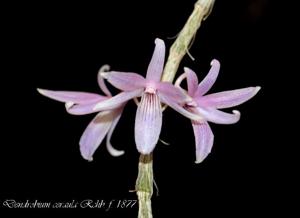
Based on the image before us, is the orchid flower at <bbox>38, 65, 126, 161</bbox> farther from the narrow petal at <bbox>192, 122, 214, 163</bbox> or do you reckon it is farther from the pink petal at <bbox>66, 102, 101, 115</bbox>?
the narrow petal at <bbox>192, 122, 214, 163</bbox>

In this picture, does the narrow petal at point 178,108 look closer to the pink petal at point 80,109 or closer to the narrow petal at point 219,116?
→ the narrow petal at point 219,116

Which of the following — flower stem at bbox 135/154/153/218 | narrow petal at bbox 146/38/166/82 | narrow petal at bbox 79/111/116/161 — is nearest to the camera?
narrow petal at bbox 146/38/166/82

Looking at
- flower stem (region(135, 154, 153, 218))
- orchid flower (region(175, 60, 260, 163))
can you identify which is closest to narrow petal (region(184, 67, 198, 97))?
orchid flower (region(175, 60, 260, 163))

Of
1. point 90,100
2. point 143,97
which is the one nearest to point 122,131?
point 90,100

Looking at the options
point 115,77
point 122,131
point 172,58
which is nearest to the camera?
point 115,77

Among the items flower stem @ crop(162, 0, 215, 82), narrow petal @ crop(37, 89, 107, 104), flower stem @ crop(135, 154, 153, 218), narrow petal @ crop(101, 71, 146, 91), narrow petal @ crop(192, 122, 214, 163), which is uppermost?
flower stem @ crop(162, 0, 215, 82)

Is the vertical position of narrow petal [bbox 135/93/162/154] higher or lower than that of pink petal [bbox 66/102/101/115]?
lower

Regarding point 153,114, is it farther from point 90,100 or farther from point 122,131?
point 122,131

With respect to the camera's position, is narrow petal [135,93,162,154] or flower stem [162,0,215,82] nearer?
narrow petal [135,93,162,154]
